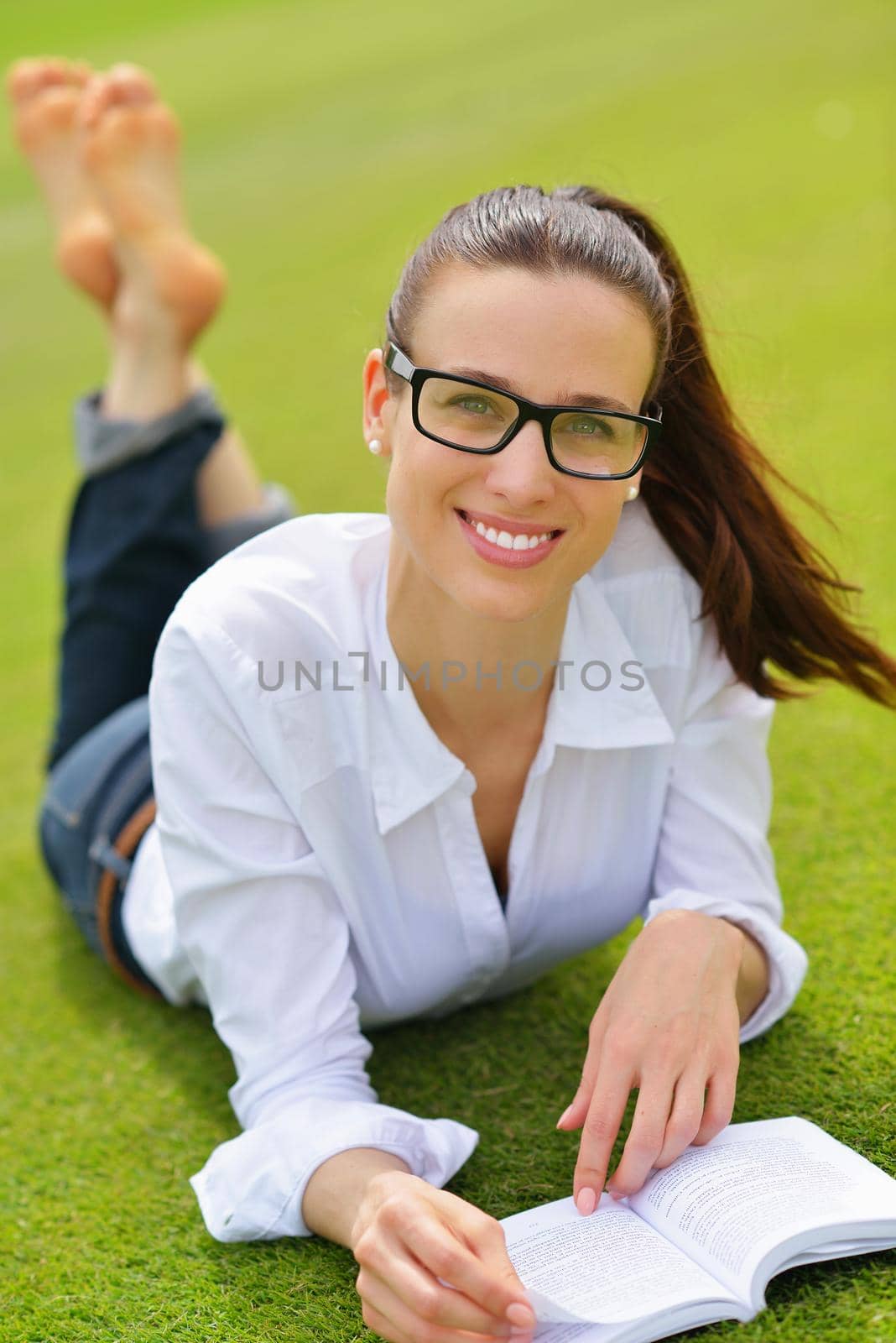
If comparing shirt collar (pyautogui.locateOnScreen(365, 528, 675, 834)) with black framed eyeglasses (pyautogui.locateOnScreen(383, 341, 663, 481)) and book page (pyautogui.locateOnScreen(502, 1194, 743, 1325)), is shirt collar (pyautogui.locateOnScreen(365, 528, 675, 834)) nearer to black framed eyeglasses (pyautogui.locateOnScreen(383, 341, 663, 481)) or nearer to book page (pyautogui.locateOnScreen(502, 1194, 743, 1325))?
black framed eyeglasses (pyautogui.locateOnScreen(383, 341, 663, 481))

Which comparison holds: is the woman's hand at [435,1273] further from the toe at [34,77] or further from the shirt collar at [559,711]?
the toe at [34,77]

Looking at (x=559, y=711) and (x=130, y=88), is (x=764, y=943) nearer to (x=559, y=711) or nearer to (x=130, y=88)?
(x=559, y=711)

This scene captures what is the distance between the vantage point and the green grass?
195 cm

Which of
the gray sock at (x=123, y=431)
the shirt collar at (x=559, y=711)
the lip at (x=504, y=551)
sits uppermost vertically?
the lip at (x=504, y=551)

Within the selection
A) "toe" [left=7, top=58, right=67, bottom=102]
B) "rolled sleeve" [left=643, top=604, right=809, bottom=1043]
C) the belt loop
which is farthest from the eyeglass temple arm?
"toe" [left=7, top=58, right=67, bottom=102]

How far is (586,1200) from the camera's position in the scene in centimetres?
170

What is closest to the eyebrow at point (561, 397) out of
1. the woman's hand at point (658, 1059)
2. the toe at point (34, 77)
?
the woman's hand at point (658, 1059)

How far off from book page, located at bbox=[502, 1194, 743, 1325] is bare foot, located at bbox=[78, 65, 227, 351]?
218cm

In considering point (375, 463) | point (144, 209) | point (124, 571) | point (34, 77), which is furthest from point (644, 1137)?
point (375, 463)

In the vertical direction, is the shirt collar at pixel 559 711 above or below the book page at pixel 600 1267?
above

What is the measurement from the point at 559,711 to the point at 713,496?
1.27ft

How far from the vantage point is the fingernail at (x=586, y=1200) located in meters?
1.69

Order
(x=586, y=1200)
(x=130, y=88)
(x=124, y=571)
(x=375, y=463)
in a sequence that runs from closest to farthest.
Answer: (x=586, y=1200) → (x=124, y=571) → (x=130, y=88) → (x=375, y=463)

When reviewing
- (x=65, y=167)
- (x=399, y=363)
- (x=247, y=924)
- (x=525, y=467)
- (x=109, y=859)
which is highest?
(x=65, y=167)
